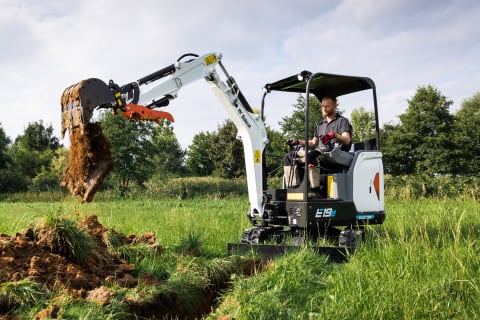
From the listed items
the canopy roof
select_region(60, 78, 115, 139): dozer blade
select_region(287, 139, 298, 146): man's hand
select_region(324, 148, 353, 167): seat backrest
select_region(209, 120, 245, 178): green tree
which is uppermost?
select_region(209, 120, 245, 178): green tree

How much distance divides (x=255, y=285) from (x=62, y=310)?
1767mm

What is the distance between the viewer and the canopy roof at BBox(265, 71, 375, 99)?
6.80m

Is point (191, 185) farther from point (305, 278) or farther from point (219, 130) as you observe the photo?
point (305, 278)

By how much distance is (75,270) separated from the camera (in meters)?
4.89

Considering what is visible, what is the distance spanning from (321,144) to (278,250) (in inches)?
70.3

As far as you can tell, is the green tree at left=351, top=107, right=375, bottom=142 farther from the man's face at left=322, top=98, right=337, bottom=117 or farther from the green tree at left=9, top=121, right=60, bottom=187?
the man's face at left=322, top=98, right=337, bottom=117

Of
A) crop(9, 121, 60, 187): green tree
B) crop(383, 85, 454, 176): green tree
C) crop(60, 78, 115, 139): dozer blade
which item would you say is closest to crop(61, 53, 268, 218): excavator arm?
crop(60, 78, 115, 139): dozer blade

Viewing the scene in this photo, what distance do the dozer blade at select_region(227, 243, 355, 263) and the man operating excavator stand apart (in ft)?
3.01

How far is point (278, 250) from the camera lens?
6.04m

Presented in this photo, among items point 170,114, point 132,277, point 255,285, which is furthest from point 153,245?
point 255,285

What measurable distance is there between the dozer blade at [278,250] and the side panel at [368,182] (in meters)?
0.87

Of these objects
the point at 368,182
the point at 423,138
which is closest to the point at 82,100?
the point at 368,182

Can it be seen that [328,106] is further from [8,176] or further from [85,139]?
[8,176]

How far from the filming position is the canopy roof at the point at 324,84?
22.3 ft
